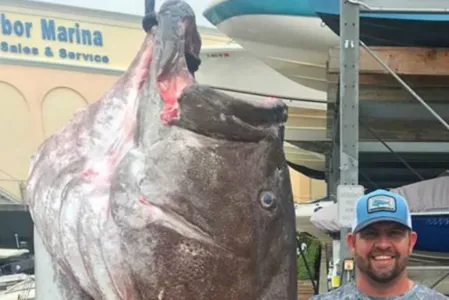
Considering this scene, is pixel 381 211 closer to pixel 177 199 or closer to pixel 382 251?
pixel 382 251

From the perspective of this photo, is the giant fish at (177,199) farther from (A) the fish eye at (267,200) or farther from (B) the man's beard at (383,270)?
(B) the man's beard at (383,270)

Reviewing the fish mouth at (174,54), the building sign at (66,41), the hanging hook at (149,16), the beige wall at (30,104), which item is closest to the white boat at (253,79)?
the hanging hook at (149,16)

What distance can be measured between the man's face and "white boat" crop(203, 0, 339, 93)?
3.79m

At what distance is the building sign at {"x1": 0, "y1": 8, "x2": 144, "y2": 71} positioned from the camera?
102ft

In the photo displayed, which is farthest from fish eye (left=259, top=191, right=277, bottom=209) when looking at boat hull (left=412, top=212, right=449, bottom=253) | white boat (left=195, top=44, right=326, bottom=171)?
white boat (left=195, top=44, right=326, bottom=171)

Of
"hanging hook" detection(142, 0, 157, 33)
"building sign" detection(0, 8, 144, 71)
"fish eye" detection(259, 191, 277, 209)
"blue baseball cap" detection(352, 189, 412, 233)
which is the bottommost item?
"blue baseball cap" detection(352, 189, 412, 233)

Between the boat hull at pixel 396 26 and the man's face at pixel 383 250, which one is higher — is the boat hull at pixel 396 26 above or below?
above

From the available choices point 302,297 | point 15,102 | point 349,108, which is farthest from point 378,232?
point 15,102

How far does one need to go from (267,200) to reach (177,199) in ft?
0.70

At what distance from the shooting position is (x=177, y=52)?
2008 mm

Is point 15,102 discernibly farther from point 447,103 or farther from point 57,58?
point 447,103

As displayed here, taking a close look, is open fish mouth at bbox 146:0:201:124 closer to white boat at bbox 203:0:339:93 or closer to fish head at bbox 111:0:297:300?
fish head at bbox 111:0:297:300

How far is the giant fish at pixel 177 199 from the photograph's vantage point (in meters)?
1.87

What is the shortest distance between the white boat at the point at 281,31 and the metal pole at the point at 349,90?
128 centimetres
